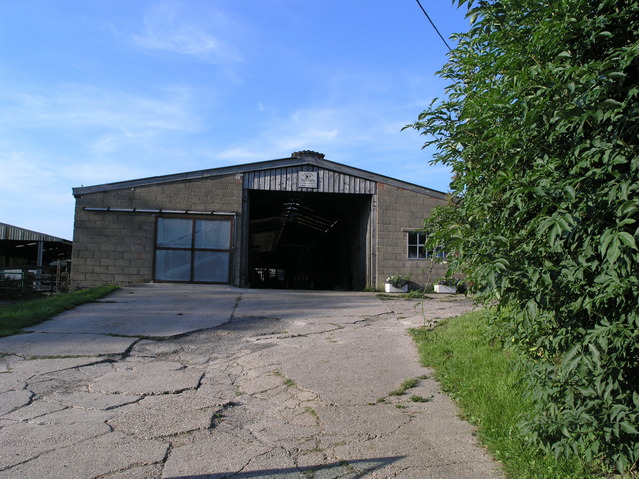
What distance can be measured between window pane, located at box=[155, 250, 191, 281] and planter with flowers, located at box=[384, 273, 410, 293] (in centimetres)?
631

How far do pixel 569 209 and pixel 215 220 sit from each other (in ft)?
48.6

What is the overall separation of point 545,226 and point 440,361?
11.5 ft

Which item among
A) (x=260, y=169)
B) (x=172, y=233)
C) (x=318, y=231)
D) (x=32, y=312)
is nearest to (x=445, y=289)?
(x=260, y=169)

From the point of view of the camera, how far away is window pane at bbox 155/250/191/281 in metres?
16.5

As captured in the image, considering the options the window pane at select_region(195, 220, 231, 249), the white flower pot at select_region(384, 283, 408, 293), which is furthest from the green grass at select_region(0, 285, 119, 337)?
the white flower pot at select_region(384, 283, 408, 293)

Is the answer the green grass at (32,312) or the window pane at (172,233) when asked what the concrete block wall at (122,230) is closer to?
the window pane at (172,233)

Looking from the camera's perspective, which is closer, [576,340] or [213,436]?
[576,340]

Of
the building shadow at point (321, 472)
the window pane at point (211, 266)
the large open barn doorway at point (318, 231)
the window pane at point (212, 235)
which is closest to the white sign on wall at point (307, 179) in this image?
the large open barn doorway at point (318, 231)

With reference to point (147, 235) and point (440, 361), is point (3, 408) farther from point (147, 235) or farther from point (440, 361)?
point (147, 235)

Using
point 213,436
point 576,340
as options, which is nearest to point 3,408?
point 213,436

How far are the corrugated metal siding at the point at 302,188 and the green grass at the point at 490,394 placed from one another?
34.5 ft

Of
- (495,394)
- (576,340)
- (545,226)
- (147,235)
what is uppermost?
(147,235)

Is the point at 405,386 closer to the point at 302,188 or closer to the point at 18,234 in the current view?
the point at 302,188

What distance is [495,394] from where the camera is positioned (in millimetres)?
4469
